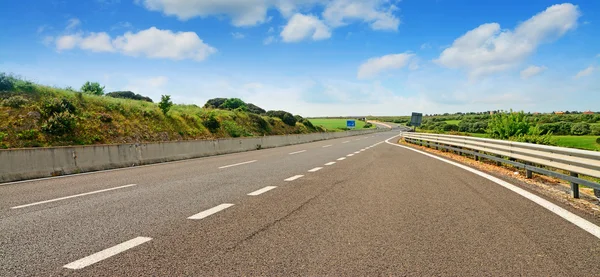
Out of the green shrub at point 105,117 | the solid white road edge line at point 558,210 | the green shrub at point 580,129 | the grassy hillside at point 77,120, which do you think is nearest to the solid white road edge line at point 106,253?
the solid white road edge line at point 558,210

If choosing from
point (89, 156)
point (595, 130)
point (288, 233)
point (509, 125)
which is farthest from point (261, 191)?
point (595, 130)

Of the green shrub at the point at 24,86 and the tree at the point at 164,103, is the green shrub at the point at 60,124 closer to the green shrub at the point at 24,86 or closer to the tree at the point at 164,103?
the green shrub at the point at 24,86

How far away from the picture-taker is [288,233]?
4.48 metres

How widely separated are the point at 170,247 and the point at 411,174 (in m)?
7.94

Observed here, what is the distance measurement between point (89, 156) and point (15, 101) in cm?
1526

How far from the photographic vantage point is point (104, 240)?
13.8 feet

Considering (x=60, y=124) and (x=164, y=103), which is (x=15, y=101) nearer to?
(x=60, y=124)

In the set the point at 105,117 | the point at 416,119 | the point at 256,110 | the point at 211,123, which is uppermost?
the point at 256,110

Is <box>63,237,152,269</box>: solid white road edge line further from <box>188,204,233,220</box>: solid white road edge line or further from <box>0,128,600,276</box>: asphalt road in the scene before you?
<box>188,204,233,220</box>: solid white road edge line

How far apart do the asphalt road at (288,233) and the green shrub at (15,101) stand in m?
19.4

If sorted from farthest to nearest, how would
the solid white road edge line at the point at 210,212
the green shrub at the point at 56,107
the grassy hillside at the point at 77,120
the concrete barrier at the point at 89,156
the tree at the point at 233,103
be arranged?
1. the tree at the point at 233,103
2. the green shrub at the point at 56,107
3. the grassy hillside at the point at 77,120
4. the concrete barrier at the point at 89,156
5. the solid white road edge line at the point at 210,212

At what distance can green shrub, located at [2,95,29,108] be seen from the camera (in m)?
23.1

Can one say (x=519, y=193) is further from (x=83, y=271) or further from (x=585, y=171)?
(x=83, y=271)

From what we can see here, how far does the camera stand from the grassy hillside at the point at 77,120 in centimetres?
Result: 2203
